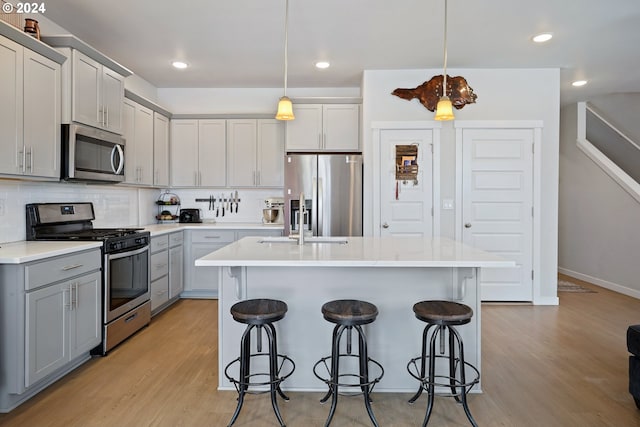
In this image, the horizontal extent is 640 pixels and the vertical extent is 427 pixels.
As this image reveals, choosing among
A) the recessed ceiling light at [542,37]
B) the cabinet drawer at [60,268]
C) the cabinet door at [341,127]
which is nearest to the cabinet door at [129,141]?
the cabinet drawer at [60,268]

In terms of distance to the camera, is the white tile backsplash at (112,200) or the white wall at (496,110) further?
the white wall at (496,110)

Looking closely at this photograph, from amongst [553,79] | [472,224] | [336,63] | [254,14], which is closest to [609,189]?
[553,79]

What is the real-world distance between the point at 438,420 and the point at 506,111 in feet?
11.5

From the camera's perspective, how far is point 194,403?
224 centimetres

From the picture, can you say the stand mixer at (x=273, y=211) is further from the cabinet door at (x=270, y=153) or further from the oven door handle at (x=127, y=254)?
the oven door handle at (x=127, y=254)

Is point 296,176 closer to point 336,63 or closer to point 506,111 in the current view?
point 336,63

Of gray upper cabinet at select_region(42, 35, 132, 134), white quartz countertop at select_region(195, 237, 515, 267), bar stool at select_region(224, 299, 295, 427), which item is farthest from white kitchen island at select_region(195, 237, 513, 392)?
gray upper cabinet at select_region(42, 35, 132, 134)

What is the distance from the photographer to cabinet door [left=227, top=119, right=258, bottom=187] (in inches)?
190

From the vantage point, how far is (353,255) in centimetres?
216

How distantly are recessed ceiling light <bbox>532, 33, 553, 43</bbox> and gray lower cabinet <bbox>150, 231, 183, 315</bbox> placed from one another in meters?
4.08

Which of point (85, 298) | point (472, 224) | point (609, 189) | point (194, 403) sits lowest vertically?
point (194, 403)

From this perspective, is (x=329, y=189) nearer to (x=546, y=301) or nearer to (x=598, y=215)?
(x=546, y=301)

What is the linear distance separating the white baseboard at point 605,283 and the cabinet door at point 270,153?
4575mm

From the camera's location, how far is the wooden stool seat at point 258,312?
1953 mm
